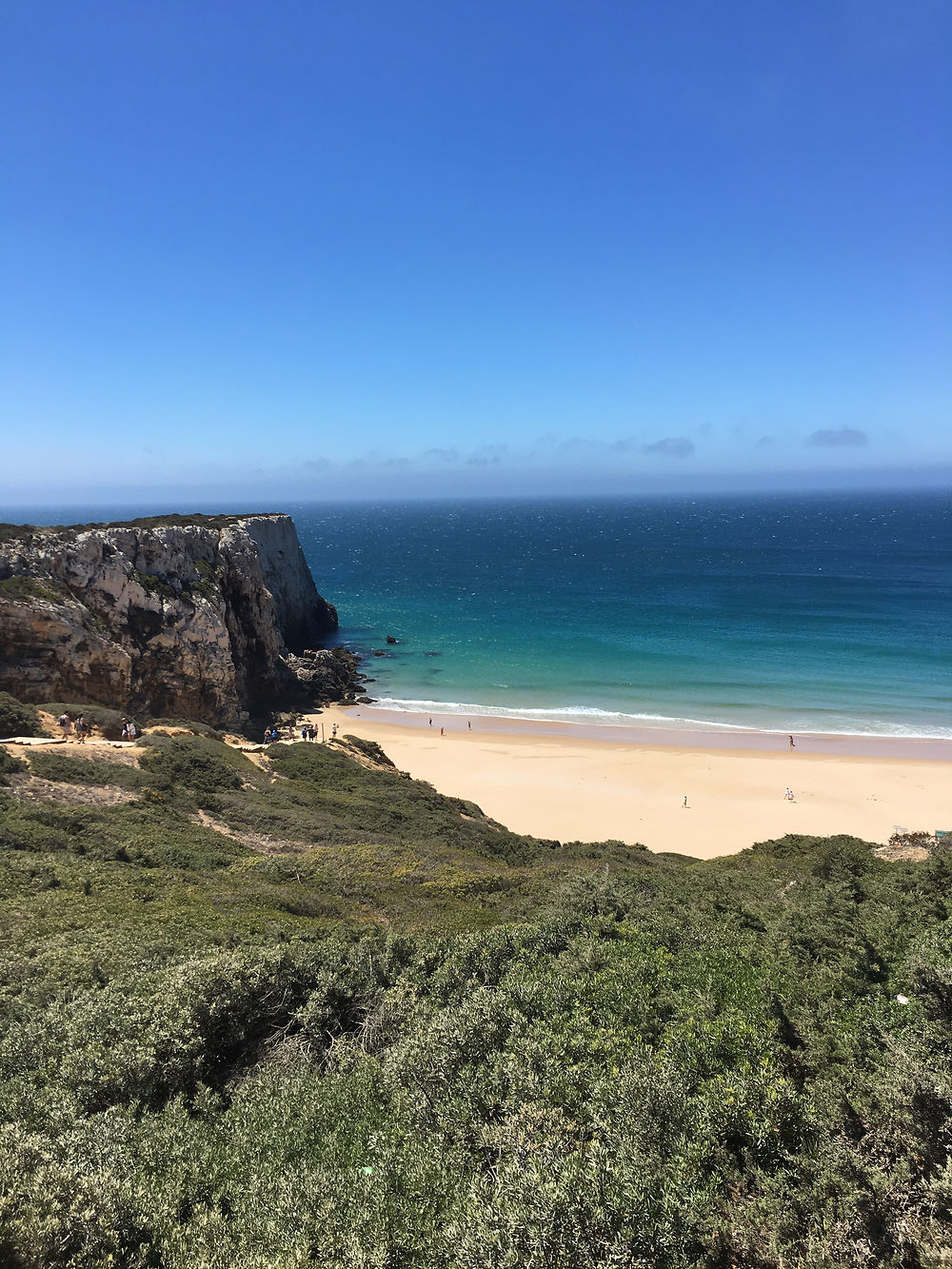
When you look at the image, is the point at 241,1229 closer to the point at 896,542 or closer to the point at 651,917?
the point at 651,917

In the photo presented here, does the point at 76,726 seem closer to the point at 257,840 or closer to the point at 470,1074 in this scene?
the point at 257,840

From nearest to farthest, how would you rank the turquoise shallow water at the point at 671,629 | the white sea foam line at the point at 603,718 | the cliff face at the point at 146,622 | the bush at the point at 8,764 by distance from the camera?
the bush at the point at 8,764 < the cliff face at the point at 146,622 < the white sea foam line at the point at 603,718 < the turquoise shallow water at the point at 671,629

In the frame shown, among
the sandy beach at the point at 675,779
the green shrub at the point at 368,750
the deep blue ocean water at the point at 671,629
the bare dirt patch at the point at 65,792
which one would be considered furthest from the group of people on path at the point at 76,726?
the deep blue ocean water at the point at 671,629

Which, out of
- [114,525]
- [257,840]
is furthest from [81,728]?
[114,525]

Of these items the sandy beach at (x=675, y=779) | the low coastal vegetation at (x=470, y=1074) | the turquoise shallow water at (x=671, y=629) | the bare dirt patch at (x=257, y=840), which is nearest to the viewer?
the low coastal vegetation at (x=470, y=1074)

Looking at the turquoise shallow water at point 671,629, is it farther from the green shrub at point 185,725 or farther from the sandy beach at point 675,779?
the green shrub at point 185,725

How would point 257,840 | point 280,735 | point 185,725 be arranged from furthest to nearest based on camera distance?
point 280,735
point 185,725
point 257,840

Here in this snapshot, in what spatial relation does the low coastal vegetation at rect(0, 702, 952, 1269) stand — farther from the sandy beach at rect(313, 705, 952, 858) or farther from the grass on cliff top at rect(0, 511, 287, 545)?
the grass on cliff top at rect(0, 511, 287, 545)
